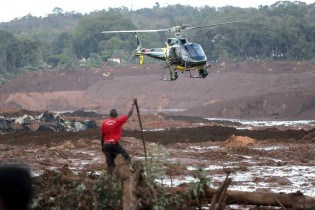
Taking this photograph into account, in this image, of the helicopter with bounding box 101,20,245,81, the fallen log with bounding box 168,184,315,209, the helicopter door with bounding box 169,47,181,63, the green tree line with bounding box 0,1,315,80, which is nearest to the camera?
the fallen log with bounding box 168,184,315,209

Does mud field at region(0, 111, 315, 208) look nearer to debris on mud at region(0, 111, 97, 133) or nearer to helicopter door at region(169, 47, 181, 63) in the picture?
helicopter door at region(169, 47, 181, 63)

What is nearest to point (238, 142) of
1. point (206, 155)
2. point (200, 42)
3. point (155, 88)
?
point (206, 155)

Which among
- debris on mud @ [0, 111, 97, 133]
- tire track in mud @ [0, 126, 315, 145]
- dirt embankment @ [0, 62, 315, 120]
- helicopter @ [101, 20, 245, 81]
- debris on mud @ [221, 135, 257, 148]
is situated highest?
helicopter @ [101, 20, 245, 81]

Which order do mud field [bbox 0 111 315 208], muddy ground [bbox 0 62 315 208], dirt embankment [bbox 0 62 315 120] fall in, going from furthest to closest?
dirt embankment [bbox 0 62 315 120] < muddy ground [bbox 0 62 315 208] < mud field [bbox 0 111 315 208]

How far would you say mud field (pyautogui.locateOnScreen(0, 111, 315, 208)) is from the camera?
16.1 m

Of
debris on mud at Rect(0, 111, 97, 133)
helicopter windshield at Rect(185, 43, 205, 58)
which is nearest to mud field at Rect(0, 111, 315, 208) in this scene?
helicopter windshield at Rect(185, 43, 205, 58)

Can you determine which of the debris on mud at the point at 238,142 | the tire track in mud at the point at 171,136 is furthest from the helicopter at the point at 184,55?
the tire track in mud at the point at 171,136

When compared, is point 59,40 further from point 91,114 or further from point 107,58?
point 91,114

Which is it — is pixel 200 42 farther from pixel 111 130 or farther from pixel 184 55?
pixel 111 130

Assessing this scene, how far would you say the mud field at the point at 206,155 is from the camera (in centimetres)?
1611

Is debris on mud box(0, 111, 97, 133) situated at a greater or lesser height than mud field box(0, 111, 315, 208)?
lesser

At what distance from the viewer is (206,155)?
23547 mm

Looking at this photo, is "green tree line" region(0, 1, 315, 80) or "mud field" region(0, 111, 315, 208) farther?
"green tree line" region(0, 1, 315, 80)

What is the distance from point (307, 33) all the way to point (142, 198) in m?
81.9
